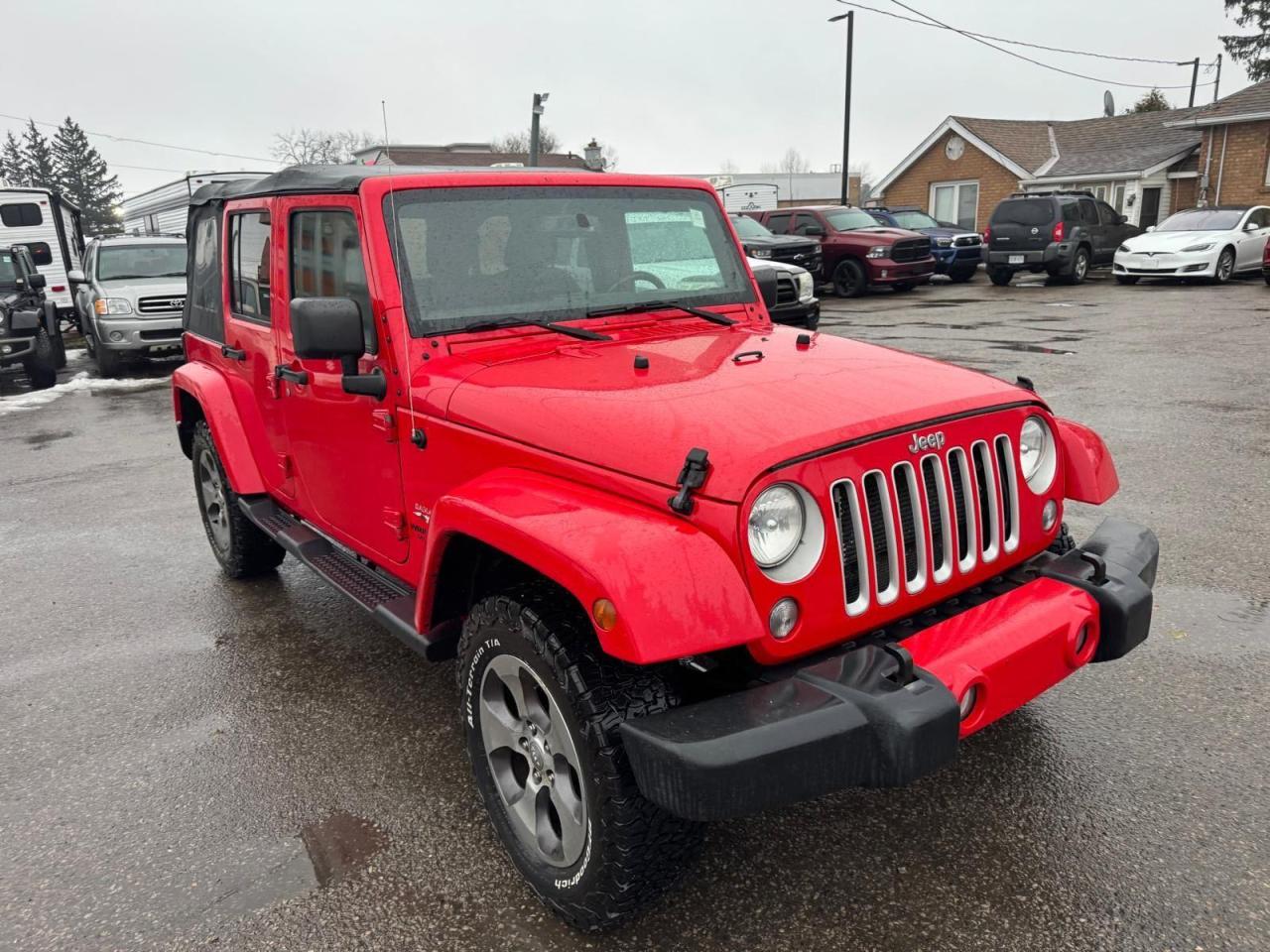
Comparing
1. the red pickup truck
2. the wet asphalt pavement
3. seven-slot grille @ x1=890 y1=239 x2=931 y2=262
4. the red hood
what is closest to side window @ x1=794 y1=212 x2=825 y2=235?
the red pickup truck

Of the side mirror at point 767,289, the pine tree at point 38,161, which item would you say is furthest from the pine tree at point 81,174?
the side mirror at point 767,289

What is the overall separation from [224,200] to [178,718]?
2.33 meters

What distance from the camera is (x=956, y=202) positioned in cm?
3528

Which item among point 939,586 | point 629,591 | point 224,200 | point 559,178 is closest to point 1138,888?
point 939,586

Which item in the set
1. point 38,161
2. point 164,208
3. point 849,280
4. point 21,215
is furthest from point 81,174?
point 849,280

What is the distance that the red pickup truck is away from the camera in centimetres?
1934

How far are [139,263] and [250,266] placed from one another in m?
11.7

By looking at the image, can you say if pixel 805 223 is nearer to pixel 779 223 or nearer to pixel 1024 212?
pixel 779 223

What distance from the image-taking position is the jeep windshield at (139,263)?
45.0 ft

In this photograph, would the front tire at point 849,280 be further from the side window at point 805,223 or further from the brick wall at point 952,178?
the brick wall at point 952,178

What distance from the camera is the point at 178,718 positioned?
361cm

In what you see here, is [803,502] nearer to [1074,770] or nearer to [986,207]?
[1074,770]

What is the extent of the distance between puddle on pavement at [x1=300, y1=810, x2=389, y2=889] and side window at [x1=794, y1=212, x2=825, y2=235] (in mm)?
19090

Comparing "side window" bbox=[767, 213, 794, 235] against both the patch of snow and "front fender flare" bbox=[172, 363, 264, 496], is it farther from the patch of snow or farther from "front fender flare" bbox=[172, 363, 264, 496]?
"front fender flare" bbox=[172, 363, 264, 496]
